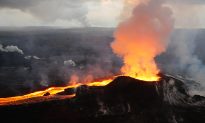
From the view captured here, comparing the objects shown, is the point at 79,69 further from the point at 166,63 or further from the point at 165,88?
the point at 165,88

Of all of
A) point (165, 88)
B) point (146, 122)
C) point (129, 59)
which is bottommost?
point (146, 122)

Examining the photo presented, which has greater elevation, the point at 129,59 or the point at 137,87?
the point at 129,59

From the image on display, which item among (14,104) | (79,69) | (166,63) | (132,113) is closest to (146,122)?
(132,113)

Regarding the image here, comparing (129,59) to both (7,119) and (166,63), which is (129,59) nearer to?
(7,119)

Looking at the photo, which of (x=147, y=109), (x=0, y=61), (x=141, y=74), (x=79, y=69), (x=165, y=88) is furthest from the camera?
(x=0, y=61)

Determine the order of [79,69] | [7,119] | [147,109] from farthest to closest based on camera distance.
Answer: [79,69], [147,109], [7,119]

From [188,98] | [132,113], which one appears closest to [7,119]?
[132,113]

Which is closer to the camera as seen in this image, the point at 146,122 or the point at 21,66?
the point at 146,122
